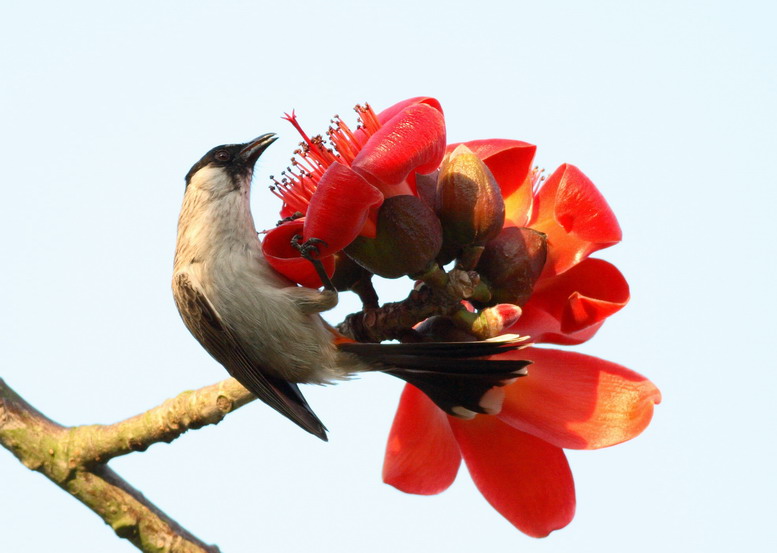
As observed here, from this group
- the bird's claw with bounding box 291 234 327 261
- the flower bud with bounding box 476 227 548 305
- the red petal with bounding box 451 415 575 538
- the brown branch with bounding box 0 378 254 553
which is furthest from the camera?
the brown branch with bounding box 0 378 254 553

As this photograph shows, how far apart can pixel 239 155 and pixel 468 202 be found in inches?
56.7

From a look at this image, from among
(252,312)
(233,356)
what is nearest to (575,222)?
(252,312)

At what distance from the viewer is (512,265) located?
6.51 feet

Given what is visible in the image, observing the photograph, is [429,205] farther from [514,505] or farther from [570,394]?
[514,505]

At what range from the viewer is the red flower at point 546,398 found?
81.1 inches

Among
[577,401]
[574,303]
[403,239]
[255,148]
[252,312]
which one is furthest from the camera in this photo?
[255,148]

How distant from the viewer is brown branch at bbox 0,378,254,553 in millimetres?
2328

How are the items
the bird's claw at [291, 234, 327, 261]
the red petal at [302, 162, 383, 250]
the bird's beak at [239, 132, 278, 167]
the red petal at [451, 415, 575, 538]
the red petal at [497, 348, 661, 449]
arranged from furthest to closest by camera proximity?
the bird's beak at [239, 132, 278, 167] < the red petal at [451, 415, 575, 538] < the red petal at [497, 348, 661, 449] < the bird's claw at [291, 234, 327, 261] < the red petal at [302, 162, 383, 250]

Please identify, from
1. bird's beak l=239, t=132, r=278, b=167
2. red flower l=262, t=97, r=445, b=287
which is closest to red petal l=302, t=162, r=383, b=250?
red flower l=262, t=97, r=445, b=287

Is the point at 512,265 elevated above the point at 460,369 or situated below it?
above

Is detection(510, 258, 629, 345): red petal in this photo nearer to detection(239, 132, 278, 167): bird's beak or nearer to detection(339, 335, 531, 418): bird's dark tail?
detection(339, 335, 531, 418): bird's dark tail

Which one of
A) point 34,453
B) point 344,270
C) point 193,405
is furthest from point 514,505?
point 34,453

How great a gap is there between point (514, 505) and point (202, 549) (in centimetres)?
88

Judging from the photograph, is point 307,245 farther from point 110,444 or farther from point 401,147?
point 110,444
